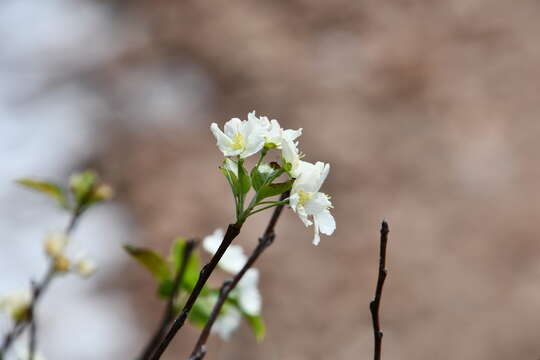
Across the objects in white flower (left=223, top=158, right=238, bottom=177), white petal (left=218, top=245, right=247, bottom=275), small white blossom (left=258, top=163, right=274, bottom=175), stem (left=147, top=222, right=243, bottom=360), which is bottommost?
stem (left=147, top=222, right=243, bottom=360)

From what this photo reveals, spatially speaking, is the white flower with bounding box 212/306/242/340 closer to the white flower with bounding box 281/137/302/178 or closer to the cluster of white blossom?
the cluster of white blossom

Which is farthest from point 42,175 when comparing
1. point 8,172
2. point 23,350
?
point 23,350

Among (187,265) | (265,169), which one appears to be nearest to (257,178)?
(265,169)

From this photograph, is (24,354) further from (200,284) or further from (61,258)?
(200,284)

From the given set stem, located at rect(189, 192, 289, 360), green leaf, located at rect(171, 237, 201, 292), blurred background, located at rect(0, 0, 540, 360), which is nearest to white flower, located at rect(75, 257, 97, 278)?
green leaf, located at rect(171, 237, 201, 292)

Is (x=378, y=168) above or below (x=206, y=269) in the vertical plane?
above

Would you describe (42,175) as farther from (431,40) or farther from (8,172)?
(431,40)

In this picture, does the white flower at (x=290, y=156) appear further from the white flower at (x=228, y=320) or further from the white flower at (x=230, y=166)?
the white flower at (x=228, y=320)
